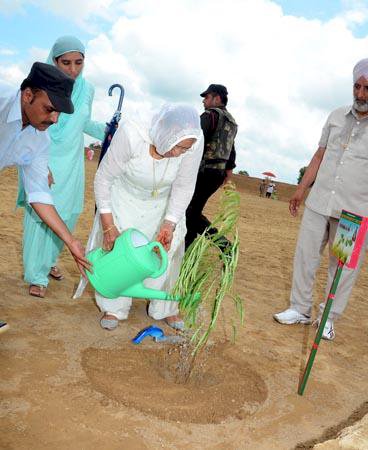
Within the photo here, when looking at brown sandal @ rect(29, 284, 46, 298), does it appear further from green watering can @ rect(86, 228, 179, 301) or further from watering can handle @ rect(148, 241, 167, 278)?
watering can handle @ rect(148, 241, 167, 278)

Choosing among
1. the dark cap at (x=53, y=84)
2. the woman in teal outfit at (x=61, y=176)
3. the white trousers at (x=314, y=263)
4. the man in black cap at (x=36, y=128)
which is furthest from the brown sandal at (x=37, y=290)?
the white trousers at (x=314, y=263)

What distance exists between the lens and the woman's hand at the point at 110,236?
10.3ft

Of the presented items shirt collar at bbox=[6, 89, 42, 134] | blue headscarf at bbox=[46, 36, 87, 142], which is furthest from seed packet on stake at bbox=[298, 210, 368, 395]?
blue headscarf at bbox=[46, 36, 87, 142]

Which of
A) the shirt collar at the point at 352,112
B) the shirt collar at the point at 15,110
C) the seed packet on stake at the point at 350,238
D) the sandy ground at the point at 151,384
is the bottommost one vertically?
the sandy ground at the point at 151,384

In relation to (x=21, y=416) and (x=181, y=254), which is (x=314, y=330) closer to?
(x=181, y=254)

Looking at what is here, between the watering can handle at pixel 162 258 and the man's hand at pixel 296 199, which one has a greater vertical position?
the man's hand at pixel 296 199

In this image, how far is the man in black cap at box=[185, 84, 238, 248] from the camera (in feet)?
14.4

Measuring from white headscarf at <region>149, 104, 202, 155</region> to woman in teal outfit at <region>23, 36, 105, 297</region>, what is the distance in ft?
3.55

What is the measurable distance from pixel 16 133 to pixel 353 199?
2336mm

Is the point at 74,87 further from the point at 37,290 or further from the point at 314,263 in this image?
the point at 314,263

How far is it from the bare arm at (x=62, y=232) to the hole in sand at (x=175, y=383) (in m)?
0.56

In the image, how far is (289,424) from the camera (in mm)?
2566

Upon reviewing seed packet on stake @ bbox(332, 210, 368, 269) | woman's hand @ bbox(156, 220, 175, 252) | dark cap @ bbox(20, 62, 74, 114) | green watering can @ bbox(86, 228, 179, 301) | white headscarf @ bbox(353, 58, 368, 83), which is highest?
white headscarf @ bbox(353, 58, 368, 83)

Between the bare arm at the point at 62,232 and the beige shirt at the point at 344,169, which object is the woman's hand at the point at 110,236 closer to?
the bare arm at the point at 62,232
